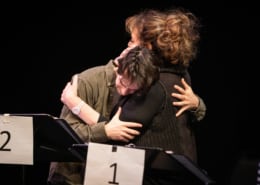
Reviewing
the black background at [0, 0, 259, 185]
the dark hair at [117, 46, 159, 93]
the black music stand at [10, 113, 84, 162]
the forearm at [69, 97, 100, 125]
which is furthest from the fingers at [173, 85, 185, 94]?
the black background at [0, 0, 259, 185]

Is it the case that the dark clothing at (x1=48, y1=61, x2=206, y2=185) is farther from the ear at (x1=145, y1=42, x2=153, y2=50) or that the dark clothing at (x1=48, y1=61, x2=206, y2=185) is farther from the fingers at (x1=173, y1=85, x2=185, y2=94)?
the ear at (x1=145, y1=42, x2=153, y2=50)

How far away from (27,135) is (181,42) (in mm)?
711

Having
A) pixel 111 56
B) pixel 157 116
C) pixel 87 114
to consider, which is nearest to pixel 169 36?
pixel 157 116

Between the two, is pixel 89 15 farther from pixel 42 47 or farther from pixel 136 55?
pixel 136 55

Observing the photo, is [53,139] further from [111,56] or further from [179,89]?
[111,56]

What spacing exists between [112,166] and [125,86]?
0.34m

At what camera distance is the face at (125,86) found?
7.50 feet

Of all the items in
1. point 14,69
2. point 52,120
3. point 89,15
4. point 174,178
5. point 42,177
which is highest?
point 89,15

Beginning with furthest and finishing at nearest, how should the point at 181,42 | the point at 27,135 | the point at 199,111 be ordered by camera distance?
the point at 199,111 < the point at 181,42 < the point at 27,135

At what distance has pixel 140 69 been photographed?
2273 mm

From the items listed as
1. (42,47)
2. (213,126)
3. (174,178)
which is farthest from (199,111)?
(42,47)

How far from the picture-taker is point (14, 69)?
150 inches

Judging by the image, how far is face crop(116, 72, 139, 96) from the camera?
7.50 ft

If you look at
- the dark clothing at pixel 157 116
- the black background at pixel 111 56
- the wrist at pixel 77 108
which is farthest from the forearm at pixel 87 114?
the black background at pixel 111 56
